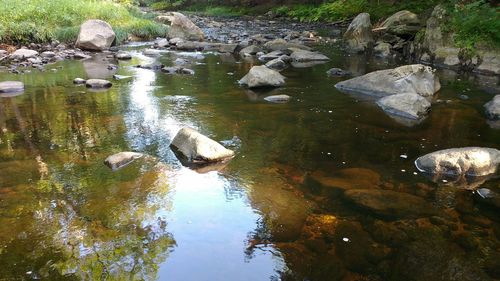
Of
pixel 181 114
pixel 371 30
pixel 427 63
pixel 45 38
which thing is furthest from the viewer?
pixel 371 30

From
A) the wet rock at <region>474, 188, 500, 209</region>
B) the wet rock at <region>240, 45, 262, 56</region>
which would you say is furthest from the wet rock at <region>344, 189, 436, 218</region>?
the wet rock at <region>240, 45, 262, 56</region>

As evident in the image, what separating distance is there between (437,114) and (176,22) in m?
12.8

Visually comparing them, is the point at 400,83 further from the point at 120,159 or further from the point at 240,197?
the point at 120,159

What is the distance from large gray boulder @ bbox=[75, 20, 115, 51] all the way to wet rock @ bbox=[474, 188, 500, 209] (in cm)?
1295

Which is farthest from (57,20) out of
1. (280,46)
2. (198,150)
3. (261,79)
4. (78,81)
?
(198,150)

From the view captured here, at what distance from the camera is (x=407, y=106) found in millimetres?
7164

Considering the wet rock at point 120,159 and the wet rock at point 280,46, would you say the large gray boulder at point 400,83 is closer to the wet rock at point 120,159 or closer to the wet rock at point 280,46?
the wet rock at point 120,159

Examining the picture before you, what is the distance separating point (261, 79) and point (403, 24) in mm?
7950

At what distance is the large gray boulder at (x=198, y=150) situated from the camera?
510cm

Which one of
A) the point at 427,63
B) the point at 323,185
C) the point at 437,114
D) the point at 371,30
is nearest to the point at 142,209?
the point at 323,185

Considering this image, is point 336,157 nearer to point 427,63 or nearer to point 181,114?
point 181,114

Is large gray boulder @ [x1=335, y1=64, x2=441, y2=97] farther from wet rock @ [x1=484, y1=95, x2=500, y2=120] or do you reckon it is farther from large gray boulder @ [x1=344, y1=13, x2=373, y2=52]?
large gray boulder @ [x1=344, y1=13, x2=373, y2=52]

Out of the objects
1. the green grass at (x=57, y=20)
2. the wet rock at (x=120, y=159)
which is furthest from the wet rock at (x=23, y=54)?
the wet rock at (x=120, y=159)

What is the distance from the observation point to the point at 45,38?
14.2 m
